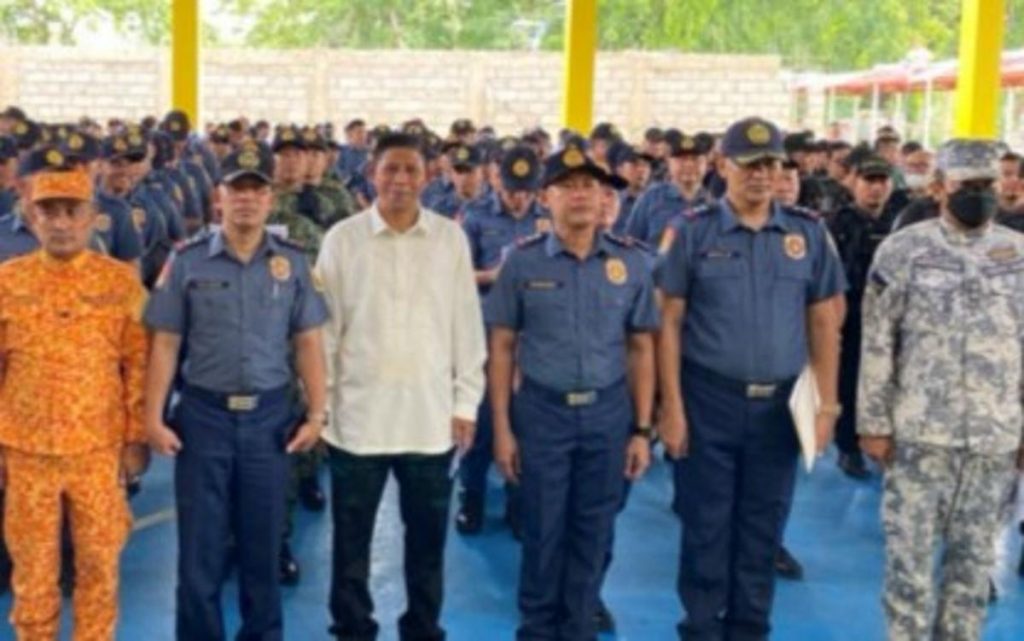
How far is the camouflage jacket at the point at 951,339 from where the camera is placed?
3.45 m

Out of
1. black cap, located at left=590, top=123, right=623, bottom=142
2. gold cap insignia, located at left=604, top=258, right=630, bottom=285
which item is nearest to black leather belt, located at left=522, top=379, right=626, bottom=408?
gold cap insignia, located at left=604, top=258, right=630, bottom=285

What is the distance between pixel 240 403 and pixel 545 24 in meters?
21.3

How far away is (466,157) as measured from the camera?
290 inches

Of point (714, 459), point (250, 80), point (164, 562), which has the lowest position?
point (164, 562)

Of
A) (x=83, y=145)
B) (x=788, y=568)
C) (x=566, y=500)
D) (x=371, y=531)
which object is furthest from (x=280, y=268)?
(x=83, y=145)

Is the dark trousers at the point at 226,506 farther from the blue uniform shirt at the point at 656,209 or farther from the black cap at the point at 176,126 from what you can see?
the black cap at the point at 176,126

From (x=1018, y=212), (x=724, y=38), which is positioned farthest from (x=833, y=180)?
(x=724, y=38)

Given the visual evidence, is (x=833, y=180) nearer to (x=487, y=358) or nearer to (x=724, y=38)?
(x=487, y=358)

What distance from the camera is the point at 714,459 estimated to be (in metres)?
3.80

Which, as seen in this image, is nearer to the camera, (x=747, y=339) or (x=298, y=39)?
(x=747, y=339)

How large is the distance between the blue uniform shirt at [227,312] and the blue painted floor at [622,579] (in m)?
1.17

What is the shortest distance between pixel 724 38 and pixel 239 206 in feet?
67.3

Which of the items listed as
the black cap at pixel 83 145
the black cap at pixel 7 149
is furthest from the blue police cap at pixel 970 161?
the black cap at pixel 7 149

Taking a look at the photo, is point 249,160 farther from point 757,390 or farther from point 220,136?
point 220,136
